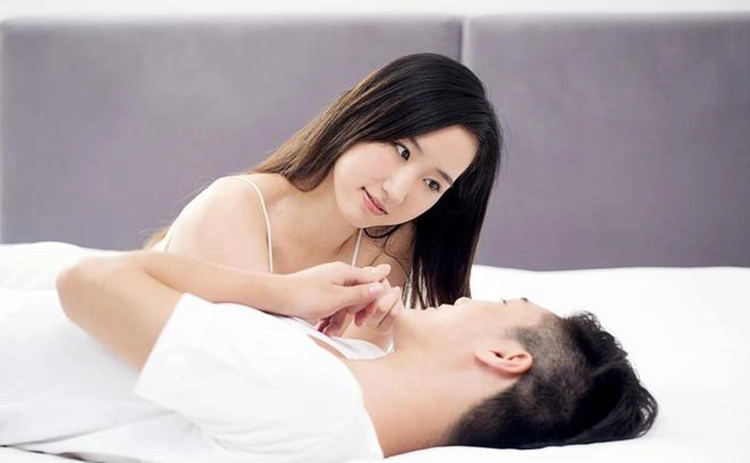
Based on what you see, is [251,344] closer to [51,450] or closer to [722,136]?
[51,450]

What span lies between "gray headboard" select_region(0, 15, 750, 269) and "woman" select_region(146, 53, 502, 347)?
658 mm

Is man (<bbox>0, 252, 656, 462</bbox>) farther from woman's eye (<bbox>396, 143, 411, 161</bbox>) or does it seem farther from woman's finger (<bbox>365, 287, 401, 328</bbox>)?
woman's eye (<bbox>396, 143, 411, 161</bbox>)

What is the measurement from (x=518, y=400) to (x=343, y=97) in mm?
822

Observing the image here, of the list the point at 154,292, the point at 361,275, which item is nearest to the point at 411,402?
the point at 361,275

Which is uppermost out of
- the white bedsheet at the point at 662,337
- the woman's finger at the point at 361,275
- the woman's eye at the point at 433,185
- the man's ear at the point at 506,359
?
the woman's eye at the point at 433,185

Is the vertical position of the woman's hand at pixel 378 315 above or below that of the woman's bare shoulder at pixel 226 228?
below

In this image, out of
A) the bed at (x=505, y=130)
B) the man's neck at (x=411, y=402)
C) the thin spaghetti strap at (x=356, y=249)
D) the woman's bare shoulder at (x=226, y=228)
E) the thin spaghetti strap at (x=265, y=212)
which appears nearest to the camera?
the man's neck at (x=411, y=402)

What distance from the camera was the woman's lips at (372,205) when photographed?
1.70 m

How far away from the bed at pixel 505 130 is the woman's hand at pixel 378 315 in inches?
28.1

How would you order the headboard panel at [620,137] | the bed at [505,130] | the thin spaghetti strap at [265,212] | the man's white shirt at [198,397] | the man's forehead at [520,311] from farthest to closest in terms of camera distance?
the headboard panel at [620,137], the bed at [505,130], the thin spaghetti strap at [265,212], the man's forehead at [520,311], the man's white shirt at [198,397]

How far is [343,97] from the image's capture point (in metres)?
1.88

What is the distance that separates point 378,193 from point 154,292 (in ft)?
1.97

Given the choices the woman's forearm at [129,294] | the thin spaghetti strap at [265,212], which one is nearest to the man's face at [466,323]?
the woman's forearm at [129,294]

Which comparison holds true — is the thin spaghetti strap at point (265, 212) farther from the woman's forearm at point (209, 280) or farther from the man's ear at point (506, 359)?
the man's ear at point (506, 359)
